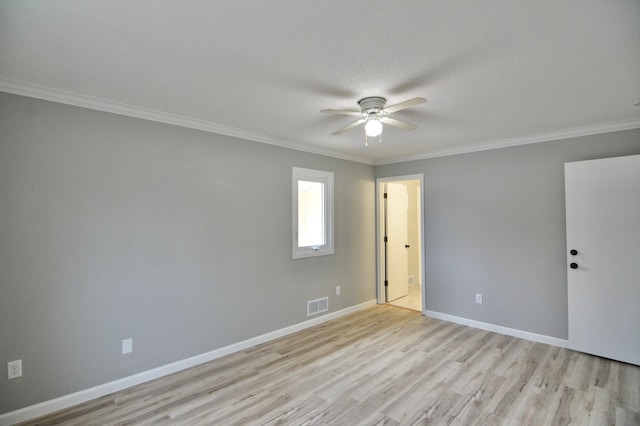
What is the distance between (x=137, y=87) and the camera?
7.83 feet

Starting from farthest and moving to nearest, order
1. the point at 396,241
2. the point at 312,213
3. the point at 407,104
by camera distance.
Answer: the point at 396,241, the point at 312,213, the point at 407,104

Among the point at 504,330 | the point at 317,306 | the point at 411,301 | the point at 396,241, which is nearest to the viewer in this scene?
the point at 504,330

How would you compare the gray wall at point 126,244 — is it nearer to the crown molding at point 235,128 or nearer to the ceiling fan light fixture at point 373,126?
the crown molding at point 235,128

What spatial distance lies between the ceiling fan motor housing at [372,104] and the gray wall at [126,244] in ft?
5.25

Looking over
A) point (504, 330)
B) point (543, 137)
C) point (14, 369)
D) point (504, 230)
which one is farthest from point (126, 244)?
point (543, 137)

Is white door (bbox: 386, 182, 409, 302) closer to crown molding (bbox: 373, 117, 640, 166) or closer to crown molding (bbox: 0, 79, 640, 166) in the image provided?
crown molding (bbox: 0, 79, 640, 166)

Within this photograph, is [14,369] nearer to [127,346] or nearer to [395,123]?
[127,346]

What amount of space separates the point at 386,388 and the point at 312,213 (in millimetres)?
2440

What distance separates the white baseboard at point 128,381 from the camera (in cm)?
231

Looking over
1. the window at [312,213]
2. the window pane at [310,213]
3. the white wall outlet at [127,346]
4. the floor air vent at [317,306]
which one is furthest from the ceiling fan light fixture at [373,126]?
the white wall outlet at [127,346]

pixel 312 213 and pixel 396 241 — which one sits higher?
pixel 312 213

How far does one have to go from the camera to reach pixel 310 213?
447cm

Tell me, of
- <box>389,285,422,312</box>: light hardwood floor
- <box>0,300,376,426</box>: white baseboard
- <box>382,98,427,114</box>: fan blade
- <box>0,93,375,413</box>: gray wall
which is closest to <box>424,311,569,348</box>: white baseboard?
<box>389,285,422,312</box>: light hardwood floor

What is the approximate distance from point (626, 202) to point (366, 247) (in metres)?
3.17
